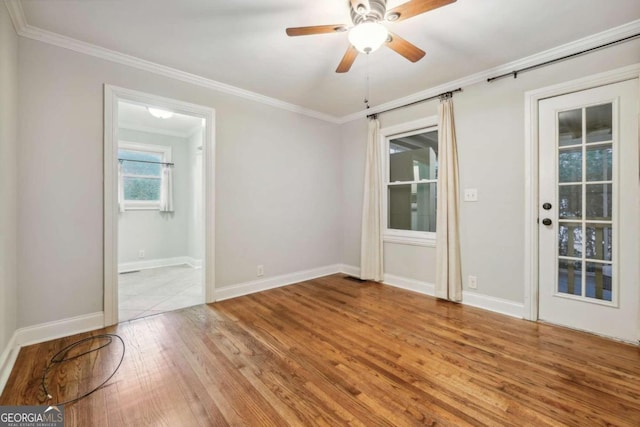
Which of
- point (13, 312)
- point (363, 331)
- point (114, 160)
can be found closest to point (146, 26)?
point (114, 160)

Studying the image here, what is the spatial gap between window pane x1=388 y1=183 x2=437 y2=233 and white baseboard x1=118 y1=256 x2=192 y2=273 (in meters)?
3.82

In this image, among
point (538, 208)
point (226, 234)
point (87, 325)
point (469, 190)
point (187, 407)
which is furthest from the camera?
point (226, 234)

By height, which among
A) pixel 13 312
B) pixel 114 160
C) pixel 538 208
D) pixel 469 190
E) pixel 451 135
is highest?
pixel 451 135

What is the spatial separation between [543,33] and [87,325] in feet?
15.4

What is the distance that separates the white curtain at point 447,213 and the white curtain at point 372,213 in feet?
2.99

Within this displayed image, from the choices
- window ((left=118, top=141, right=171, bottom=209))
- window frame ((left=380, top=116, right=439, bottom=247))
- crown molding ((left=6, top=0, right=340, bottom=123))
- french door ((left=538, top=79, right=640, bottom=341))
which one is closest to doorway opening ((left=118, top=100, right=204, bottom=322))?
window ((left=118, top=141, right=171, bottom=209))

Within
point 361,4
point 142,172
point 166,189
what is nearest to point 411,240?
point 361,4

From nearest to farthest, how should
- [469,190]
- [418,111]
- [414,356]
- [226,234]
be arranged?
1. [414,356]
2. [469,190]
3. [226,234]
4. [418,111]

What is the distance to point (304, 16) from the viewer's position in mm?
2109

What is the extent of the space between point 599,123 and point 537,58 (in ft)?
2.67

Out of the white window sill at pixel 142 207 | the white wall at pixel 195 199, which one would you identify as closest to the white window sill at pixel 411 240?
the white wall at pixel 195 199

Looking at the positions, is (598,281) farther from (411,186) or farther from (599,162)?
(411,186)

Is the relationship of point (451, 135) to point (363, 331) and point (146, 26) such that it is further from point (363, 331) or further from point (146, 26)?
point (146, 26)

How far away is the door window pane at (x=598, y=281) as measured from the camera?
2377mm
